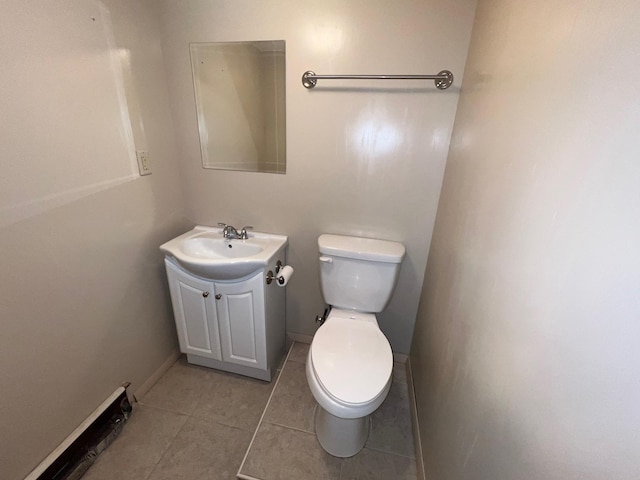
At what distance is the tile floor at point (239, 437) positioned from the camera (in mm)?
1253

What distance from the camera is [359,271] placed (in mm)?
1463

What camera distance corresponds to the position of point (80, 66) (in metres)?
1.08

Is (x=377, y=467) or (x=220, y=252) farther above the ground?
(x=220, y=252)

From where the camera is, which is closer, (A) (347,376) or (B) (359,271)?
(A) (347,376)

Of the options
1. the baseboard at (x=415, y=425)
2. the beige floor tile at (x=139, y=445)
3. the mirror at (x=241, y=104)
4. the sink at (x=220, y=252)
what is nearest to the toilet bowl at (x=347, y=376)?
the baseboard at (x=415, y=425)

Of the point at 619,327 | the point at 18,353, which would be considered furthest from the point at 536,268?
the point at 18,353

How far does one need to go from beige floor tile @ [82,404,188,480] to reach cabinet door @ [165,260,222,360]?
34cm

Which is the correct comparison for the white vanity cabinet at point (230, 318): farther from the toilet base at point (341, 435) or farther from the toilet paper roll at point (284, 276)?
the toilet base at point (341, 435)

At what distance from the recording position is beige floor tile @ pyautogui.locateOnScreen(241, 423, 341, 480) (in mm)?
1237

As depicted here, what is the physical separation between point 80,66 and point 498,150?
1.50m

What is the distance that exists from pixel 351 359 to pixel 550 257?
2.90ft

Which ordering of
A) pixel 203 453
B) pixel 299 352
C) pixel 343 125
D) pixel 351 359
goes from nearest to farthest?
1. pixel 351 359
2. pixel 203 453
3. pixel 343 125
4. pixel 299 352

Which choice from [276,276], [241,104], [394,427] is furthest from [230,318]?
[241,104]

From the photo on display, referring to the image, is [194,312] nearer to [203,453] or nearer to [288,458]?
[203,453]
